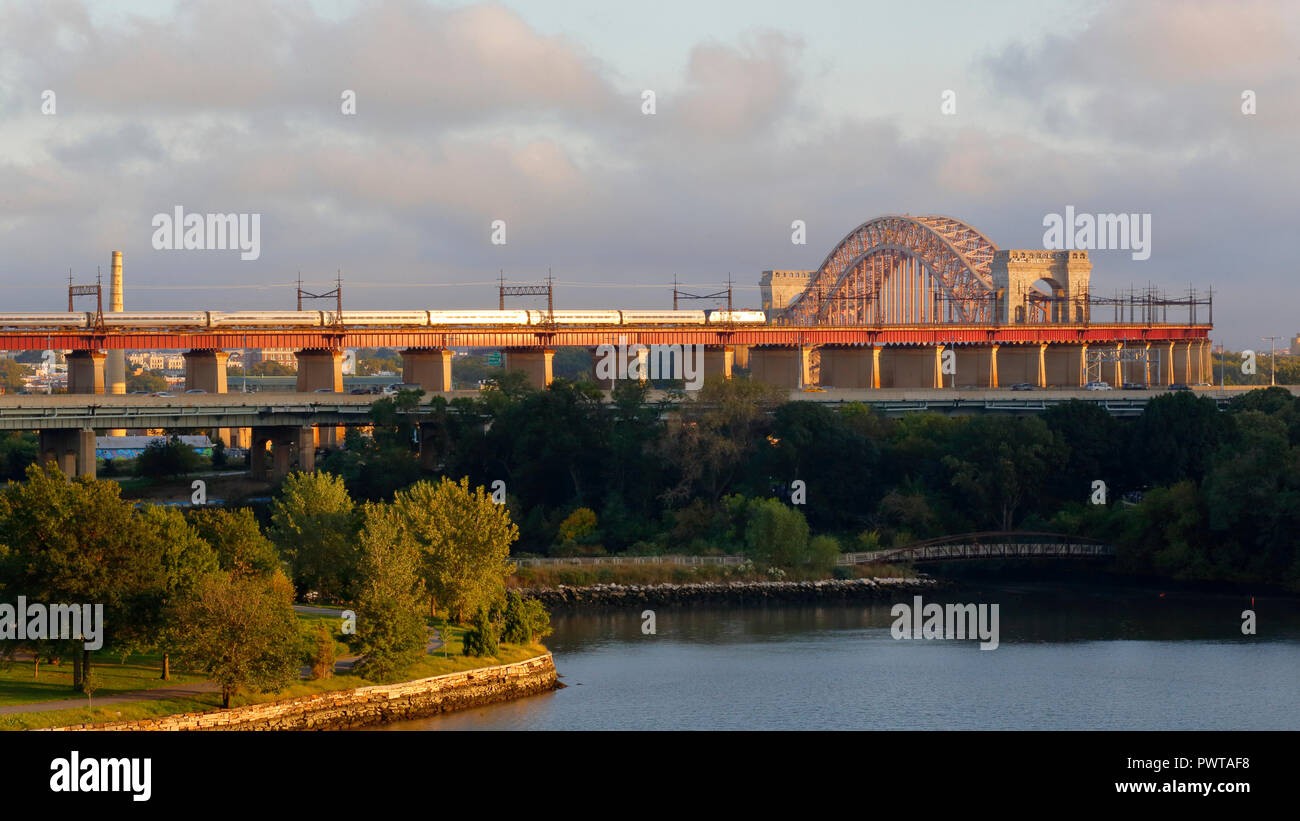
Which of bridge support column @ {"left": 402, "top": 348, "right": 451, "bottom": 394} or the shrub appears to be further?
bridge support column @ {"left": 402, "top": 348, "right": 451, "bottom": 394}

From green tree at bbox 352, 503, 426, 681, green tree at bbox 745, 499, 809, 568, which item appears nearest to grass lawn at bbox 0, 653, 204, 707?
A: green tree at bbox 352, 503, 426, 681

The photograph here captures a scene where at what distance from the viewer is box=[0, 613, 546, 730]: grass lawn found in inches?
1644

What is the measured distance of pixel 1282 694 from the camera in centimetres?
5212

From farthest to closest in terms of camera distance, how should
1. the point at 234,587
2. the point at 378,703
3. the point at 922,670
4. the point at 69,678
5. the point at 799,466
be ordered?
the point at 799,466, the point at 922,670, the point at 378,703, the point at 69,678, the point at 234,587

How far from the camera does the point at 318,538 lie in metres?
61.9

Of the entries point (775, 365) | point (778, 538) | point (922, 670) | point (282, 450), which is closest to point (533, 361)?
point (775, 365)

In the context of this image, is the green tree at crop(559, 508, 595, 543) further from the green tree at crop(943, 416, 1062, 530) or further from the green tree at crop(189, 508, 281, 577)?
the green tree at crop(189, 508, 281, 577)

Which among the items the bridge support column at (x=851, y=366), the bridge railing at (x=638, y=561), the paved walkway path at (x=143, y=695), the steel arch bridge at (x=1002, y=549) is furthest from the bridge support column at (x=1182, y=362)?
the paved walkway path at (x=143, y=695)

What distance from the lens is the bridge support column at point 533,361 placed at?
11681cm

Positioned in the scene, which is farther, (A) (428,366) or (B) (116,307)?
(B) (116,307)

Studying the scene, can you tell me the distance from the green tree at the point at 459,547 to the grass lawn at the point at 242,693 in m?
1.45

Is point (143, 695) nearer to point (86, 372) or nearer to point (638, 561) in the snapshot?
point (638, 561)

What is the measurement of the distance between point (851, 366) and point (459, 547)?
78.7 meters

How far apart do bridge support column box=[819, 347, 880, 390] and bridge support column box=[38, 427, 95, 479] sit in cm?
6473
